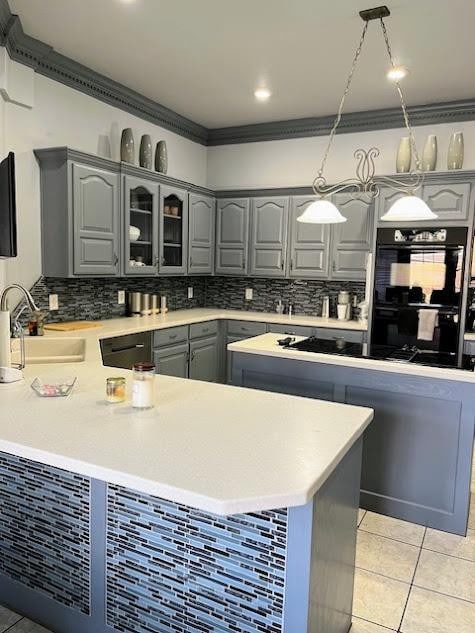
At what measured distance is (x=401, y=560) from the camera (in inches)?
92.0

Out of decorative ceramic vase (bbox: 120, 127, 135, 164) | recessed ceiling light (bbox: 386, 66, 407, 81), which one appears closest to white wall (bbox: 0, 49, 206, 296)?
decorative ceramic vase (bbox: 120, 127, 135, 164)

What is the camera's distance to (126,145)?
4.06m

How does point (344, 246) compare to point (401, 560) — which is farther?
point (344, 246)

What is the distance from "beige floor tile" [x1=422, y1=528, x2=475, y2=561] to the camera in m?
2.41

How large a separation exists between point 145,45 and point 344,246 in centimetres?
241

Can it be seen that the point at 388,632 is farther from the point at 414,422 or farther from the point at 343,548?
the point at 414,422

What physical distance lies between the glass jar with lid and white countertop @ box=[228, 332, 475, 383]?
4.23 ft

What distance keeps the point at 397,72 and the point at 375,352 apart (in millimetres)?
2151

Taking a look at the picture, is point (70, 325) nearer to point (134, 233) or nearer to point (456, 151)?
point (134, 233)

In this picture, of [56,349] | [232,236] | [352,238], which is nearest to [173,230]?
[232,236]

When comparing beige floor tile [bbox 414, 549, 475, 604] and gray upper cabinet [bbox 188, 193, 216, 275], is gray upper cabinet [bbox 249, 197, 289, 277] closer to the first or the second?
gray upper cabinet [bbox 188, 193, 216, 275]

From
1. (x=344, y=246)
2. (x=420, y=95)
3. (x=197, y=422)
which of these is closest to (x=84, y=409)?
(x=197, y=422)

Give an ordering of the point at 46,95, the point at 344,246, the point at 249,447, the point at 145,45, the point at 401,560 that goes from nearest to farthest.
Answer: the point at 249,447 → the point at 401,560 → the point at 145,45 → the point at 46,95 → the point at 344,246

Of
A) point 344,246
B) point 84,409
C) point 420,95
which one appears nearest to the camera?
point 84,409
